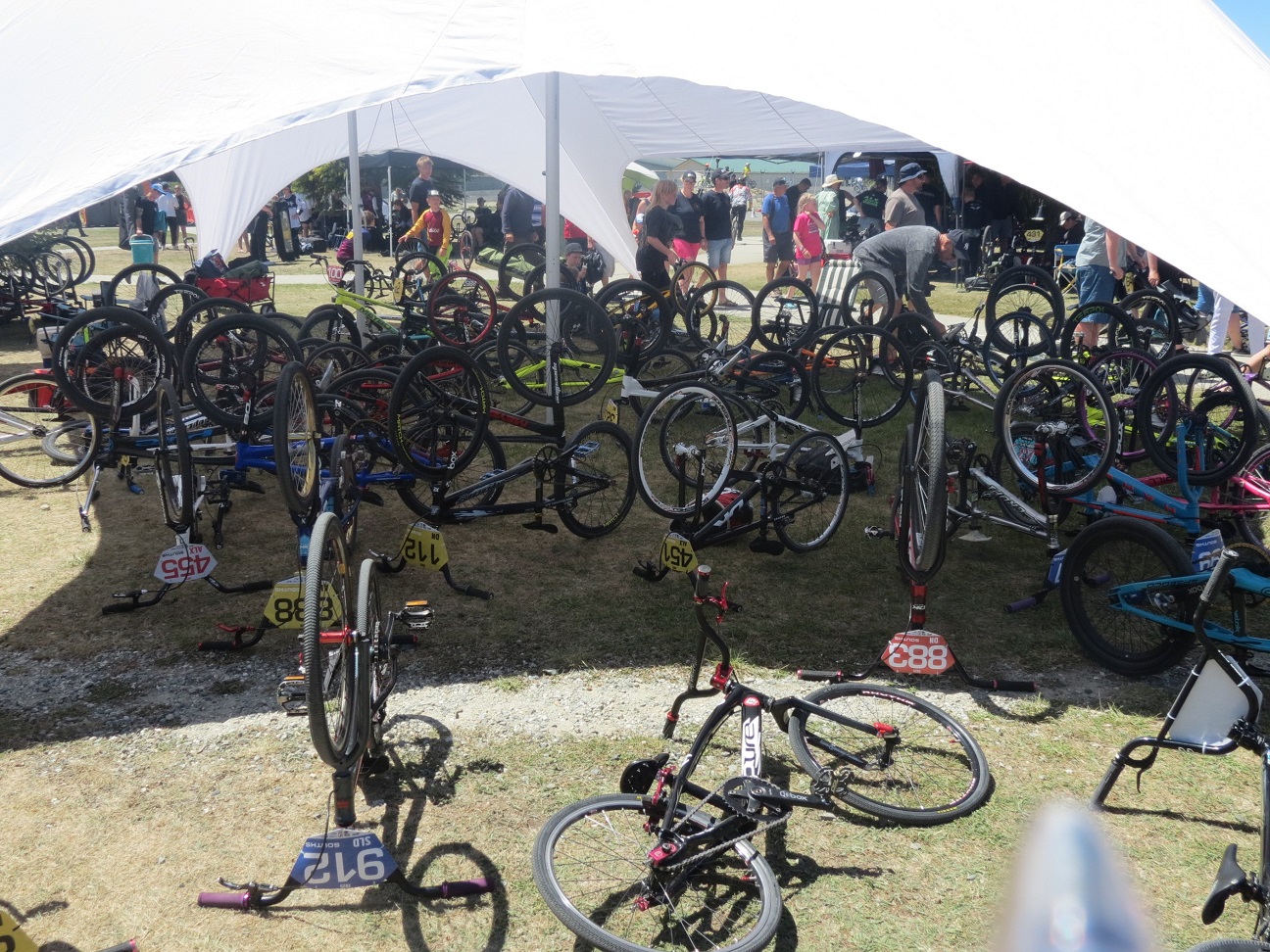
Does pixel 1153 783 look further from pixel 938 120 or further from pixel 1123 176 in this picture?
pixel 938 120

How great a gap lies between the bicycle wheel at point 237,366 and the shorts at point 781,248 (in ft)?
31.7

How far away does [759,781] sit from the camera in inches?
126

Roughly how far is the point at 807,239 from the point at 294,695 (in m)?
13.4

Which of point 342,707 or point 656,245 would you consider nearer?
point 342,707

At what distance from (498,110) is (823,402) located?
6.84 metres

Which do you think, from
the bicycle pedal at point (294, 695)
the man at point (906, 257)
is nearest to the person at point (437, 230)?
the man at point (906, 257)

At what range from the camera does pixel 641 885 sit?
10.5ft

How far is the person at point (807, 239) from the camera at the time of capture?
607 inches

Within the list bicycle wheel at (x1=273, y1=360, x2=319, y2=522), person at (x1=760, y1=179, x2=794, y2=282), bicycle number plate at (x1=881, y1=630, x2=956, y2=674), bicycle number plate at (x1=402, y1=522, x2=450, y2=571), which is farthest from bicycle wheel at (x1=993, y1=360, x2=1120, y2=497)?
person at (x1=760, y1=179, x2=794, y2=282)

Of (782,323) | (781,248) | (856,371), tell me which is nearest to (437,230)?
(781,248)

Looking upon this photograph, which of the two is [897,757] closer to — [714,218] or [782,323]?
[782,323]

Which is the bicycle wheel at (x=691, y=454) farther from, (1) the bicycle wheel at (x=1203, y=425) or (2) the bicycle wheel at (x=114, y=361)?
(2) the bicycle wheel at (x=114, y=361)

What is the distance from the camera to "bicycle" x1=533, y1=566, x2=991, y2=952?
9.97ft

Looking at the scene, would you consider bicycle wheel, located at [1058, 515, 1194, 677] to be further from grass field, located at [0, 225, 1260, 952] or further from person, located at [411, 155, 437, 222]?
person, located at [411, 155, 437, 222]
